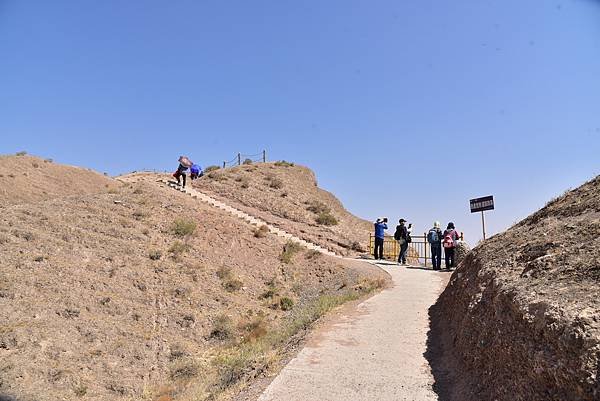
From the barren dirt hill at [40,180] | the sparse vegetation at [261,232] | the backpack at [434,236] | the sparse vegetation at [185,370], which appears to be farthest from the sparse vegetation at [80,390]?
the barren dirt hill at [40,180]

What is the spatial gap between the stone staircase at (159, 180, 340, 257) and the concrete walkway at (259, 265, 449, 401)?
1328 centimetres

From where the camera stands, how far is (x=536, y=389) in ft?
14.6

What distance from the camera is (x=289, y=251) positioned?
23016 mm

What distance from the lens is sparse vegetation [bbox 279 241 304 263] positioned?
22237 mm

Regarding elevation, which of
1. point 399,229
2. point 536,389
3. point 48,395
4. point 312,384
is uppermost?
point 399,229

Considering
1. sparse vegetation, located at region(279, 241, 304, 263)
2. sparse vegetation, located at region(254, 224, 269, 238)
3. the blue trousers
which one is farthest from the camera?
sparse vegetation, located at region(254, 224, 269, 238)

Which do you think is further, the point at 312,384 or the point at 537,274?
the point at 312,384

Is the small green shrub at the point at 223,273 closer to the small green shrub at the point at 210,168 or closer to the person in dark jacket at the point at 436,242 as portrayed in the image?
the person in dark jacket at the point at 436,242

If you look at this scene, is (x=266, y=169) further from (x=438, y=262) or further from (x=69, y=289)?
(x=69, y=289)

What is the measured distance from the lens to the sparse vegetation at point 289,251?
22.2m

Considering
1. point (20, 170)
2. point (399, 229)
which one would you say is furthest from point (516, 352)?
point (20, 170)

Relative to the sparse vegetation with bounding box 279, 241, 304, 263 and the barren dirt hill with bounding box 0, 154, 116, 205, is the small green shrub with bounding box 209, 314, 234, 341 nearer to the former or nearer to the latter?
the sparse vegetation with bounding box 279, 241, 304, 263

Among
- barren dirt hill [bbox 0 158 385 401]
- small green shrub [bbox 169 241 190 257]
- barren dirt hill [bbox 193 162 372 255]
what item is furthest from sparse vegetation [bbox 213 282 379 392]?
barren dirt hill [bbox 193 162 372 255]

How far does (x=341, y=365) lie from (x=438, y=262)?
12815mm
